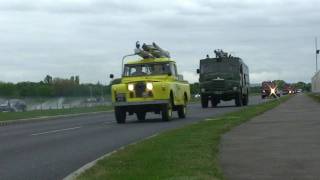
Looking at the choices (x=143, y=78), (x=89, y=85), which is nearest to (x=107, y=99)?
(x=89, y=85)

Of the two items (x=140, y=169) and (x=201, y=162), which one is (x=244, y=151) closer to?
(x=201, y=162)

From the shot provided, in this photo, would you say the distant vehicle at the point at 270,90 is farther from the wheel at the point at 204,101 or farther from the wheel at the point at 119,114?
the wheel at the point at 119,114

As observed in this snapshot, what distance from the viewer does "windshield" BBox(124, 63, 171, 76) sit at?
1152 inches

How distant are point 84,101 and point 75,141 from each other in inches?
1982

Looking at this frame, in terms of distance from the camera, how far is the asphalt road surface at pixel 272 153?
422 inches

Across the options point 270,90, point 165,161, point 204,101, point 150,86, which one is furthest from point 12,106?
point 165,161

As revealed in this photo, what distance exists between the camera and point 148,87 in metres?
28.0

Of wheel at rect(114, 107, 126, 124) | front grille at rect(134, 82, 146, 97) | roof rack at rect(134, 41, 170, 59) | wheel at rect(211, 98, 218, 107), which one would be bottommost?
wheel at rect(114, 107, 126, 124)

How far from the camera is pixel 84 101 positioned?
6962 cm

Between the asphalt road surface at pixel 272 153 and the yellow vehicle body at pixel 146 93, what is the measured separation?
25.7 feet

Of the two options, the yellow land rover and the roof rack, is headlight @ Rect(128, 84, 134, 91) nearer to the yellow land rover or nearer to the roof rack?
the yellow land rover

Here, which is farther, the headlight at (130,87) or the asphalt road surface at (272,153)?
the headlight at (130,87)

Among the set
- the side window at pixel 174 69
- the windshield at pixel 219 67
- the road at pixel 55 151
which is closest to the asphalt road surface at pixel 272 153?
the road at pixel 55 151

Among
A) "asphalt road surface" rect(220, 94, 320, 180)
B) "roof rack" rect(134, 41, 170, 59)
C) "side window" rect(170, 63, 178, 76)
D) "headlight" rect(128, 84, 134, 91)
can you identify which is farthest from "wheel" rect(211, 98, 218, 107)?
"asphalt road surface" rect(220, 94, 320, 180)
